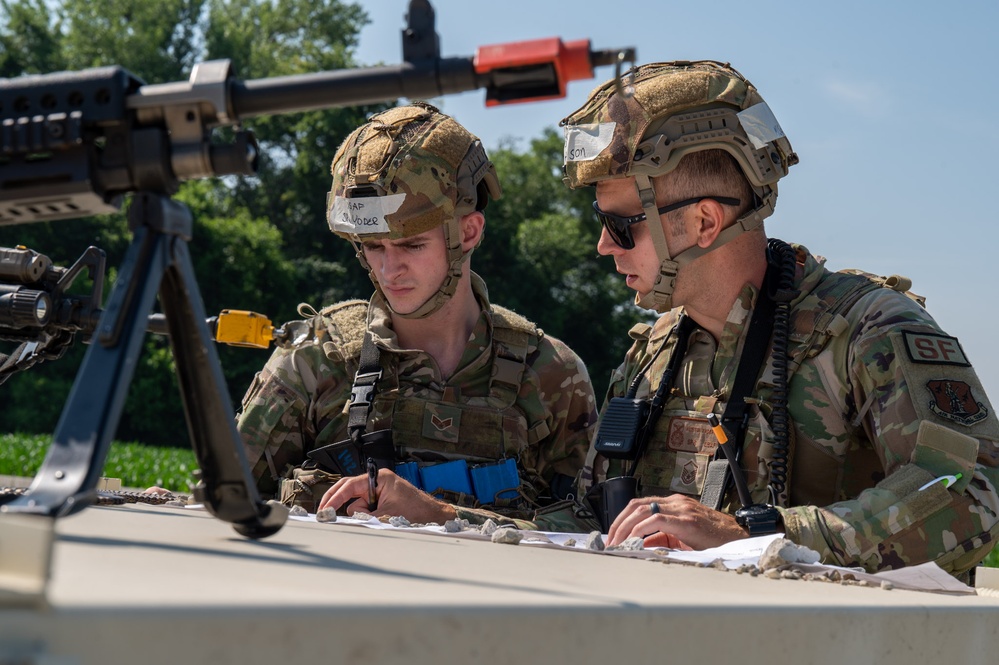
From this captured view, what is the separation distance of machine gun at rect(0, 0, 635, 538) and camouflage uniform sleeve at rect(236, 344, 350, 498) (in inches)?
103

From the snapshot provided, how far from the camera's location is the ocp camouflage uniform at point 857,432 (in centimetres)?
336

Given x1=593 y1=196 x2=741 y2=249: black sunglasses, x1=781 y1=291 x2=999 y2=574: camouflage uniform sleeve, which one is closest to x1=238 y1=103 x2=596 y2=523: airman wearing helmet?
x1=593 y1=196 x2=741 y2=249: black sunglasses

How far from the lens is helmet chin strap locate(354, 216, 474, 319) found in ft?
16.0

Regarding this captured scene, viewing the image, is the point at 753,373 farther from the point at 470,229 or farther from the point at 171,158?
the point at 171,158

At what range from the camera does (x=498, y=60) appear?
1.82 meters

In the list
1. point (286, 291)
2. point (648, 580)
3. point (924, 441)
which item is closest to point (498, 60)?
point (648, 580)

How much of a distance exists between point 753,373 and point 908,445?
67 cm

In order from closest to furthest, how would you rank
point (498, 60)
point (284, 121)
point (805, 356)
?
point (498, 60), point (805, 356), point (284, 121)

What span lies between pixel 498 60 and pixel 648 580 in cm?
94

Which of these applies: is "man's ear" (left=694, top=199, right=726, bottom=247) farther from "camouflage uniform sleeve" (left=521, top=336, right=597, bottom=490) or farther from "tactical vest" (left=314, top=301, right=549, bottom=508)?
"tactical vest" (left=314, top=301, right=549, bottom=508)

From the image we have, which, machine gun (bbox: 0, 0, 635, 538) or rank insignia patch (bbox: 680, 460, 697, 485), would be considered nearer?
machine gun (bbox: 0, 0, 635, 538)

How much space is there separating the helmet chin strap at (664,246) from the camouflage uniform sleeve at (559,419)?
2.55ft

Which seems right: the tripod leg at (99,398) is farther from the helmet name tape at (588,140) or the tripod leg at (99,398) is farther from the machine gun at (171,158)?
the helmet name tape at (588,140)
